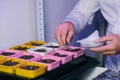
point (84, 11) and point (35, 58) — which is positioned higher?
point (84, 11)

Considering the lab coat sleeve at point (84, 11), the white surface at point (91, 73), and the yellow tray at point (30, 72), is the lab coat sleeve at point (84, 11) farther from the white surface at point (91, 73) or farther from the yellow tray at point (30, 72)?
the yellow tray at point (30, 72)

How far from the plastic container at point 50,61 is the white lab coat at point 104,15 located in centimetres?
27

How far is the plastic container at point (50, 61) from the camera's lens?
0.82m

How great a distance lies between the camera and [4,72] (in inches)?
31.2

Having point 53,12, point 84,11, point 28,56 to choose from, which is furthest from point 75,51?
point 53,12

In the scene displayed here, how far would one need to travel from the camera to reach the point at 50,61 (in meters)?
0.85

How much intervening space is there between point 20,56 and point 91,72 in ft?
0.93

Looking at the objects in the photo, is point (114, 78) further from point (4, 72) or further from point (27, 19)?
point (27, 19)

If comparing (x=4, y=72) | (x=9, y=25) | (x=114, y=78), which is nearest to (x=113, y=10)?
(x=114, y=78)

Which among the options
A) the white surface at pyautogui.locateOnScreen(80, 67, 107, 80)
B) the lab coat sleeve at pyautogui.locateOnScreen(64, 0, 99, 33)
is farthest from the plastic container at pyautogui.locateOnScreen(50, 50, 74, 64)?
the lab coat sleeve at pyautogui.locateOnScreen(64, 0, 99, 33)

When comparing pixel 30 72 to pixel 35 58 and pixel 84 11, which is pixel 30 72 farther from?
pixel 84 11

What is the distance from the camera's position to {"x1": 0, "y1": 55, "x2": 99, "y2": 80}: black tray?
30.3 inches

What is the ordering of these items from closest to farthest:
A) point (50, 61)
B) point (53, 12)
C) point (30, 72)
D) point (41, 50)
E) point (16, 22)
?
point (30, 72) → point (50, 61) → point (41, 50) → point (16, 22) → point (53, 12)

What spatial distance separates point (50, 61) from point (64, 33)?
0.19 meters
